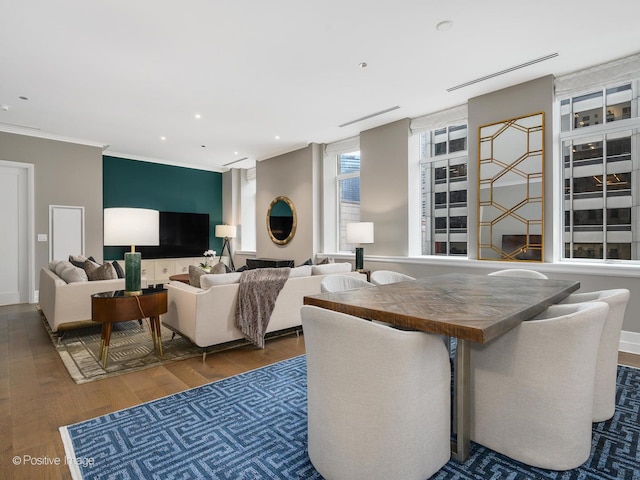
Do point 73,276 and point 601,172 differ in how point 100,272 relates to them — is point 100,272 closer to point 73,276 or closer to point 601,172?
point 73,276

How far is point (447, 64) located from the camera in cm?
346

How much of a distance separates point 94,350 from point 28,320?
6.57ft

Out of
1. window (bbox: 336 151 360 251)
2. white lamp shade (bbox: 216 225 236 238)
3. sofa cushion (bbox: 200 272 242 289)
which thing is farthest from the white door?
window (bbox: 336 151 360 251)

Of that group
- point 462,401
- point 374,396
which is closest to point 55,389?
point 374,396

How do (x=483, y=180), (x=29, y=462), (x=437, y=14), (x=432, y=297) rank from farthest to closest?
(x=483, y=180)
(x=437, y=14)
(x=432, y=297)
(x=29, y=462)

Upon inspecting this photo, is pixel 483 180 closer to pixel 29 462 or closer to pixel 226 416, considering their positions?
pixel 226 416

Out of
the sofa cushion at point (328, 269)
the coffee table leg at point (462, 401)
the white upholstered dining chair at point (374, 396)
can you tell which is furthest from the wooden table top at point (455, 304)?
the sofa cushion at point (328, 269)

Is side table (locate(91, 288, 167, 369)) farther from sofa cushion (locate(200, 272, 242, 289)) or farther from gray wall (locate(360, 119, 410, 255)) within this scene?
gray wall (locate(360, 119, 410, 255))

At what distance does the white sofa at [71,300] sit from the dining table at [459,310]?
117 inches

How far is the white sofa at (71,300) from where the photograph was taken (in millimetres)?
3555

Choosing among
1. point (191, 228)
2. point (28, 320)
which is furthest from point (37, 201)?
point (191, 228)

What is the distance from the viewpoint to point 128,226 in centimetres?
291

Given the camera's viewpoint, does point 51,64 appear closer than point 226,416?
No

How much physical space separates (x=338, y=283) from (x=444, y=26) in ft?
7.31
